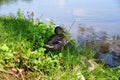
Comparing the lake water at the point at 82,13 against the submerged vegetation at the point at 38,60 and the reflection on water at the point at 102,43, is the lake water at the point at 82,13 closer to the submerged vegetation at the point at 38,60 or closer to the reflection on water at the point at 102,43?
the reflection on water at the point at 102,43

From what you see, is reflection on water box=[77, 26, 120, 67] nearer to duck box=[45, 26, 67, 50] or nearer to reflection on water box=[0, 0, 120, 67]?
reflection on water box=[0, 0, 120, 67]

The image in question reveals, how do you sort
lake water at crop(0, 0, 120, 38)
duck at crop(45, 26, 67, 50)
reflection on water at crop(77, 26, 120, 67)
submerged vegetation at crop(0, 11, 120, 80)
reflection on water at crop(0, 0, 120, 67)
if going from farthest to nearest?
lake water at crop(0, 0, 120, 38) → reflection on water at crop(0, 0, 120, 67) → reflection on water at crop(77, 26, 120, 67) → duck at crop(45, 26, 67, 50) → submerged vegetation at crop(0, 11, 120, 80)

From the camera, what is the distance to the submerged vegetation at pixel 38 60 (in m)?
5.70

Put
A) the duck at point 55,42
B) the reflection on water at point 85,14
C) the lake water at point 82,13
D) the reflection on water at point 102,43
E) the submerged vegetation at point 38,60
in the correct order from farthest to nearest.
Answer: the lake water at point 82,13 < the reflection on water at point 85,14 < the reflection on water at point 102,43 < the duck at point 55,42 < the submerged vegetation at point 38,60

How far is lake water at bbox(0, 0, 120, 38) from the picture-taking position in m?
12.1

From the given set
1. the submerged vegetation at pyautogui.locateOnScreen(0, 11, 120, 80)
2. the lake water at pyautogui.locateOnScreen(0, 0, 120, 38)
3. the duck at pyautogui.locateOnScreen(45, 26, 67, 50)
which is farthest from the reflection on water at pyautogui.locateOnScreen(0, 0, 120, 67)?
the duck at pyautogui.locateOnScreen(45, 26, 67, 50)

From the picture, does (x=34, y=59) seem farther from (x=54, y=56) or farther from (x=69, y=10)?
(x=69, y=10)

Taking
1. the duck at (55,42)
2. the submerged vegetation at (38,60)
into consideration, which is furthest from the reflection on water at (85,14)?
the duck at (55,42)

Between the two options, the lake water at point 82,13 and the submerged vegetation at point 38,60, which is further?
the lake water at point 82,13

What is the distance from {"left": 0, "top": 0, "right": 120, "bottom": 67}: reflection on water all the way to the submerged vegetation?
2432 millimetres

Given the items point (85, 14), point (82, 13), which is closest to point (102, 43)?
point (85, 14)

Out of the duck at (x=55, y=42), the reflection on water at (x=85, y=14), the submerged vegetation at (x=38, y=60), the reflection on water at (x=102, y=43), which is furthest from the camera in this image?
the reflection on water at (x=85, y=14)

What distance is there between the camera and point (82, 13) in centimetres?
1374

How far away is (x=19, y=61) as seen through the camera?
19.1 feet
